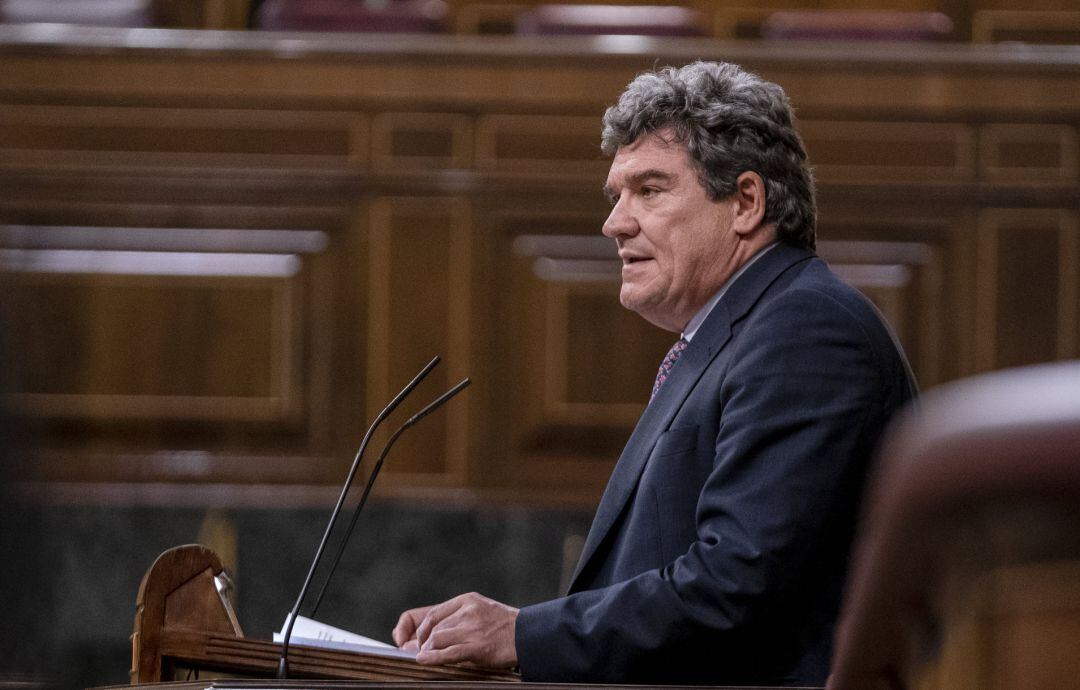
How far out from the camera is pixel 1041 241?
3.74 m

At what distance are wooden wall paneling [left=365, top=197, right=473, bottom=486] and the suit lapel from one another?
6.52 feet

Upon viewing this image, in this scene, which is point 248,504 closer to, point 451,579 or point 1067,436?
point 451,579

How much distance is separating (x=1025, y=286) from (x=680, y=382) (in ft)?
7.54

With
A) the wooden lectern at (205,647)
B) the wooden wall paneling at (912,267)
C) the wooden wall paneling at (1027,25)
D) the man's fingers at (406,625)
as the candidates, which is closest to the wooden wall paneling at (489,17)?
the wooden wall paneling at (912,267)

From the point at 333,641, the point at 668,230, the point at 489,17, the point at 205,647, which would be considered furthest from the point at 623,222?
the point at 489,17

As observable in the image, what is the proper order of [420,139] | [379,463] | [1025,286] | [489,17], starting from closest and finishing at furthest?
[379,463] < [1025,286] < [420,139] < [489,17]

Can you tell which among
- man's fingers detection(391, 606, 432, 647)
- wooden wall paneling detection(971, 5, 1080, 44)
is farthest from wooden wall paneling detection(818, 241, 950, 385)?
man's fingers detection(391, 606, 432, 647)

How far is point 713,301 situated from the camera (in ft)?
6.04

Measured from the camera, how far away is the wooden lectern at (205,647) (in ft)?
4.54

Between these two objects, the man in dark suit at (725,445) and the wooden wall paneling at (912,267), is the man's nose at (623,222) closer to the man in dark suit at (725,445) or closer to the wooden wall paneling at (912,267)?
the man in dark suit at (725,445)

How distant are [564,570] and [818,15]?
5.90 feet

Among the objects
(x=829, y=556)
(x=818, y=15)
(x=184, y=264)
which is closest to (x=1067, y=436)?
(x=829, y=556)

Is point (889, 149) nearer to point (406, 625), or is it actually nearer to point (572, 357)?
point (572, 357)

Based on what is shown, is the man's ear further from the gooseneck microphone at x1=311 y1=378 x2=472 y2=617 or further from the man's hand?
the man's hand
